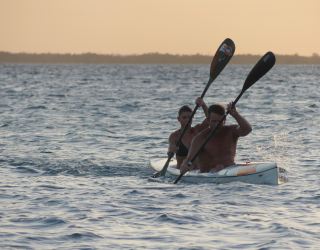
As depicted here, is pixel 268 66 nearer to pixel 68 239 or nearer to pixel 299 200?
pixel 299 200

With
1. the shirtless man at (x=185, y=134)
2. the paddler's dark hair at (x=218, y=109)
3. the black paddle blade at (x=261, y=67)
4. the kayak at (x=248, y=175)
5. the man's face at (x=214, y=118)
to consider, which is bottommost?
the kayak at (x=248, y=175)

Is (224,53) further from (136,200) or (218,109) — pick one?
(136,200)

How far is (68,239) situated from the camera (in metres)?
9.55

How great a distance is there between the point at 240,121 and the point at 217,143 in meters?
0.83

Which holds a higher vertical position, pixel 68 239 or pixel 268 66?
pixel 268 66

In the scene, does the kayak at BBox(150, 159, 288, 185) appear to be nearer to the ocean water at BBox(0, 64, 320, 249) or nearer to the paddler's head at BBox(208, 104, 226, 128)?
the ocean water at BBox(0, 64, 320, 249)

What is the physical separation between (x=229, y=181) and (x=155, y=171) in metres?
2.50

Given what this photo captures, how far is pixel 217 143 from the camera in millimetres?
13609

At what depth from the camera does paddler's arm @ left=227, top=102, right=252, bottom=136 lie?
12.8 m

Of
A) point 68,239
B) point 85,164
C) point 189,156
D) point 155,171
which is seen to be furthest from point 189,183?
point 68,239

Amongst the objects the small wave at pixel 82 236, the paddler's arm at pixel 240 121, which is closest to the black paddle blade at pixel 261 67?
the paddler's arm at pixel 240 121

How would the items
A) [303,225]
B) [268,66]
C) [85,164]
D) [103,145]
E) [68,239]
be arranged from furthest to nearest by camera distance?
[103,145] < [85,164] < [268,66] < [303,225] < [68,239]

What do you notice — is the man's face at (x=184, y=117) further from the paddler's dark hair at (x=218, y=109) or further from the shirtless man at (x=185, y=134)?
the paddler's dark hair at (x=218, y=109)

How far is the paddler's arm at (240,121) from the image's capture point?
42.1ft
